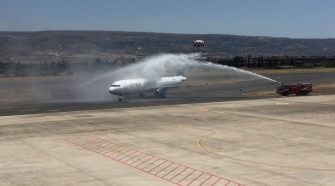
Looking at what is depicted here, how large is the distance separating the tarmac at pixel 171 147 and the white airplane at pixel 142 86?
17.3 m

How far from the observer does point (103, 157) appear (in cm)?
3641

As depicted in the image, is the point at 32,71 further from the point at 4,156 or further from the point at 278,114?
the point at 4,156

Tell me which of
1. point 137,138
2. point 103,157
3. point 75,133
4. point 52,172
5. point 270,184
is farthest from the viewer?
point 75,133

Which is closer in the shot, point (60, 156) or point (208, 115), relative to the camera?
point (60, 156)

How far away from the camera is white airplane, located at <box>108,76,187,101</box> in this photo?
272 ft

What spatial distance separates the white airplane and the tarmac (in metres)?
17.3

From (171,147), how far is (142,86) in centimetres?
4552

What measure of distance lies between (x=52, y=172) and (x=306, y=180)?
50.8ft

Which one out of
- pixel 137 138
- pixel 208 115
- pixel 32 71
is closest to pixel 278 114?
pixel 208 115

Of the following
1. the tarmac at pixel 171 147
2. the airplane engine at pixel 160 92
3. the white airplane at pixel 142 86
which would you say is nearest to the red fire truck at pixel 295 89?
the white airplane at pixel 142 86

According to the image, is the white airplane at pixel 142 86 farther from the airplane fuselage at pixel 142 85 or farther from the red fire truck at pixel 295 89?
the red fire truck at pixel 295 89

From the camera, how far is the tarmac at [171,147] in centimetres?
3031

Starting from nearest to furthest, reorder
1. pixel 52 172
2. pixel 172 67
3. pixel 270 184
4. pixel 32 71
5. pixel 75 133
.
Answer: pixel 270 184 → pixel 52 172 → pixel 75 133 → pixel 172 67 → pixel 32 71

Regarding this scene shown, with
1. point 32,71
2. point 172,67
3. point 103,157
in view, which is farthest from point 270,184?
point 32,71
